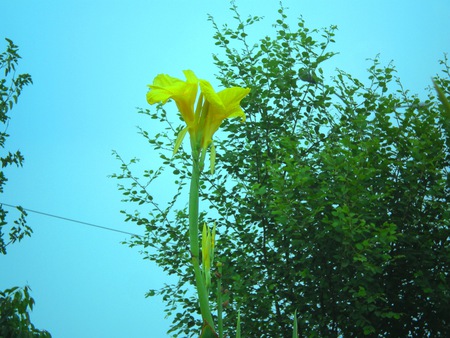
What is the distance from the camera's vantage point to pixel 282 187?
379 cm

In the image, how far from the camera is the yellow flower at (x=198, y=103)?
0.95 m

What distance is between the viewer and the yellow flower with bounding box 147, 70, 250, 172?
95 cm

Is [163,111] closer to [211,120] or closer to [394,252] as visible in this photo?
[394,252]

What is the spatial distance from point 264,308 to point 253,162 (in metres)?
1.00

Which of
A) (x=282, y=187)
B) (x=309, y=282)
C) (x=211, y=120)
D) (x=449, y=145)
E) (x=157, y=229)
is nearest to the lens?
(x=211, y=120)

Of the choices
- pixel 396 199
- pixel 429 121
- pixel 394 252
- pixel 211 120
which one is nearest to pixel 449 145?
pixel 429 121

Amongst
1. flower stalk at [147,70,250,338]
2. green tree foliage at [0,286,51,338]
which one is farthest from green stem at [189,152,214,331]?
green tree foliage at [0,286,51,338]

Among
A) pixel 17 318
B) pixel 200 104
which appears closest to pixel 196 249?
pixel 200 104

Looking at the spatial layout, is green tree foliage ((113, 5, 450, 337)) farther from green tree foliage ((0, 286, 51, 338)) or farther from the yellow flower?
the yellow flower

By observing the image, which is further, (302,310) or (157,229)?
(157,229)

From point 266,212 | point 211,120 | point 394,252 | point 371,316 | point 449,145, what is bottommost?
point 211,120

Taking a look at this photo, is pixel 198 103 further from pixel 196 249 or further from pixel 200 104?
pixel 196 249

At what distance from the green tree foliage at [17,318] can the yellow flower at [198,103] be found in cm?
245

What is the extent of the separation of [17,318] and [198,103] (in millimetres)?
2582
